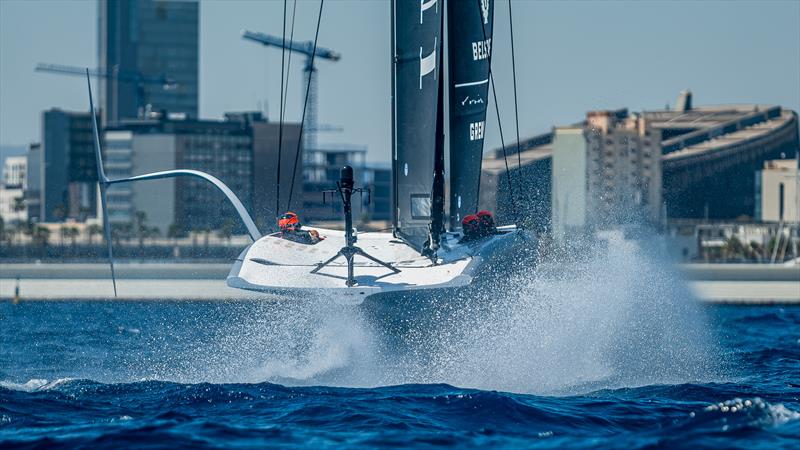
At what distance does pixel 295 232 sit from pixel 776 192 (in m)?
110

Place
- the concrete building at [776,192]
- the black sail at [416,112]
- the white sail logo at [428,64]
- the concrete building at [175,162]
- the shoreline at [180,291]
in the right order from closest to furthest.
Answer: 1. the black sail at [416,112]
2. the white sail logo at [428,64]
3. the shoreline at [180,291]
4. the concrete building at [776,192]
5. the concrete building at [175,162]

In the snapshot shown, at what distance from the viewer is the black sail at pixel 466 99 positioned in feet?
83.7

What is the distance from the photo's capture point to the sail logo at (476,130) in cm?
2558

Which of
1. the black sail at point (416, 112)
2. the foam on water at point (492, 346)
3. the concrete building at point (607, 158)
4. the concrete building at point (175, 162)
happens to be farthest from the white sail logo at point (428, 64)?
the concrete building at point (175, 162)

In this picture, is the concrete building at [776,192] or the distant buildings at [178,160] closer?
the concrete building at [776,192]

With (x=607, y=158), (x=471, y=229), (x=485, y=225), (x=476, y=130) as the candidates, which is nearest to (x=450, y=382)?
(x=471, y=229)

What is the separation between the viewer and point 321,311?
64.0 feet

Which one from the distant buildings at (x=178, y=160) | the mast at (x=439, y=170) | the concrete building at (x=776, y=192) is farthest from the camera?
the distant buildings at (x=178, y=160)

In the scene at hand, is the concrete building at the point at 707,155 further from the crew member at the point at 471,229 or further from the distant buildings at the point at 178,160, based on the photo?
the crew member at the point at 471,229

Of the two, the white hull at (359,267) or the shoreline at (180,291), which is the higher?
the white hull at (359,267)

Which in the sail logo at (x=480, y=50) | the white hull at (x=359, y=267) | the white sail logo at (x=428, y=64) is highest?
the sail logo at (x=480, y=50)

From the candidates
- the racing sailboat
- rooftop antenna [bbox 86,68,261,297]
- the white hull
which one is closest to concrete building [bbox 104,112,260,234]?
rooftop antenna [bbox 86,68,261,297]

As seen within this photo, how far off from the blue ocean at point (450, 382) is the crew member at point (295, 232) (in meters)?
1.24

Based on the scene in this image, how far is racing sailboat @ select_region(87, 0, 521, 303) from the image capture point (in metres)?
19.8
